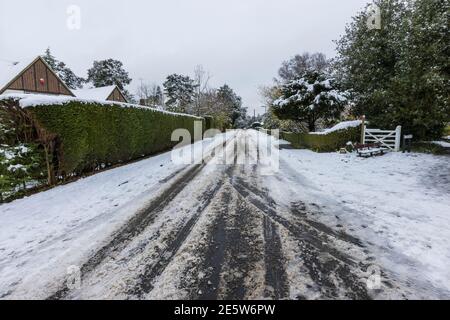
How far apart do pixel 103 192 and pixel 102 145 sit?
332 centimetres

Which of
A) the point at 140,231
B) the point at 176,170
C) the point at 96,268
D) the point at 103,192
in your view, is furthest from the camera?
the point at 176,170

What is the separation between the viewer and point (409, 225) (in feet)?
14.0

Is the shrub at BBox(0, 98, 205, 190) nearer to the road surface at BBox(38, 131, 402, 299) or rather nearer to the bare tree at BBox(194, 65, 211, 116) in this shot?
the road surface at BBox(38, 131, 402, 299)

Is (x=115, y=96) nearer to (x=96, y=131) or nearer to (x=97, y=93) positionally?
(x=97, y=93)

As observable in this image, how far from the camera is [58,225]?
15.1 feet

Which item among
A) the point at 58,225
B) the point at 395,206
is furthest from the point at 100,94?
the point at 395,206

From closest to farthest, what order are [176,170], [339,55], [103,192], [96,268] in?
[96,268] < [103,192] < [176,170] < [339,55]

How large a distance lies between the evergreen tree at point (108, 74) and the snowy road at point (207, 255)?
2070 inches

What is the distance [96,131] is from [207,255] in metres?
7.43

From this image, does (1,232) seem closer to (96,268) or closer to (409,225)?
(96,268)

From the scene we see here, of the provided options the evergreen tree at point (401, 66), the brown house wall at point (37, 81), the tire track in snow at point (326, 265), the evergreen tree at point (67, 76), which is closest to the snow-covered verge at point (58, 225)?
the tire track in snow at point (326, 265)

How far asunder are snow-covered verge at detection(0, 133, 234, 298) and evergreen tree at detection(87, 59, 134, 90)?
50.7 m
